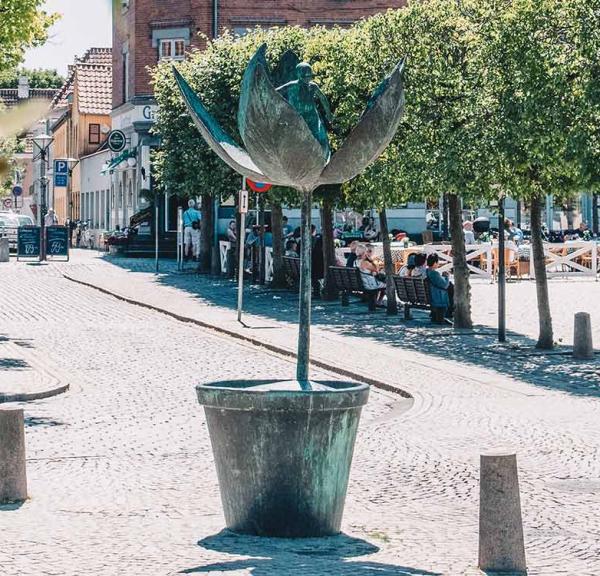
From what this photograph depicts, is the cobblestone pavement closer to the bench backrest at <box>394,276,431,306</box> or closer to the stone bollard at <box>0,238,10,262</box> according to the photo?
the bench backrest at <box>394,276,431,306</box>

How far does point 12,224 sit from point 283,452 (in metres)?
51.2

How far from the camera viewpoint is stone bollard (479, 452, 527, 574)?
6324mm

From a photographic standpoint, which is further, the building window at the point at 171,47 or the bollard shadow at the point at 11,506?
the building window at the point at 171,47

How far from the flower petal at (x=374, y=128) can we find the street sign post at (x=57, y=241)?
132 feet

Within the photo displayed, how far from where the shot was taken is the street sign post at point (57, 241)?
155 feet

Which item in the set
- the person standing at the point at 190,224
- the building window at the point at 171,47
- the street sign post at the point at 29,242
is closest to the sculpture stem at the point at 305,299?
the person standing at the point at 190,224

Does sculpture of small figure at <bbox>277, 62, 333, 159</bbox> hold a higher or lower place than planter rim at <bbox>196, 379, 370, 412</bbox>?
higher

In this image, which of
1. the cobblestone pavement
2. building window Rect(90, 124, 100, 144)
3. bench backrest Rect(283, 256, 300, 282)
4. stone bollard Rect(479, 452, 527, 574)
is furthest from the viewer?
building window Rect(90, 124, 100, 144)

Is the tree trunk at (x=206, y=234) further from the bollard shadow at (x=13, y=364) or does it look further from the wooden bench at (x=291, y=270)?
the bollard shadow at (x=13, y=364)

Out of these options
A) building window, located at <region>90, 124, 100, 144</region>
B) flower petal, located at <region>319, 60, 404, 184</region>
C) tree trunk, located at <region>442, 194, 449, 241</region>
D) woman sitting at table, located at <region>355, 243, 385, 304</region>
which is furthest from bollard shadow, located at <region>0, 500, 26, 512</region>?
building window, located at <region>90, 124, 100, 144</region>

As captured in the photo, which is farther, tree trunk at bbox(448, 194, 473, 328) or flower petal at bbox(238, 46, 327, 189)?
tree trunk at bbox(448, 194, 473, 328)

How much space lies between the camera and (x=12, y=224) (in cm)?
5678

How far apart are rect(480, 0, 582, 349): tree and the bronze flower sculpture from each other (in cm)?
926

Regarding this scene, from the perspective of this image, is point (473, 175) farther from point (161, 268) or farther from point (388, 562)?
point (161, 268)
